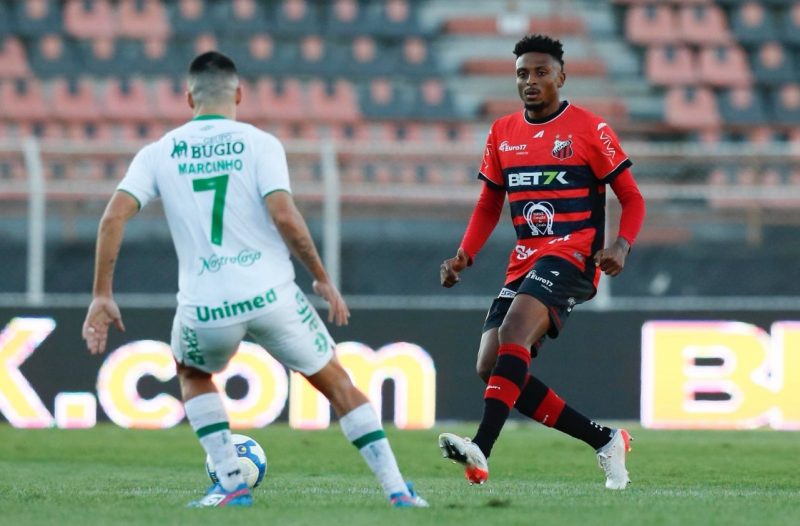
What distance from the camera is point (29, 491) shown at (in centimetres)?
653

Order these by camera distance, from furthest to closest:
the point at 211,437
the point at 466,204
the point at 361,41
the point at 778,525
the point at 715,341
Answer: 1. the point at 361,41
2. the point at 466,204
3. the point at 715,341
4. the point at 211,437
5. the point at 778,525

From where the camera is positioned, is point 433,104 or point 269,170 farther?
point 433,104

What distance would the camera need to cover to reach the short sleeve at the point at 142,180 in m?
5.12

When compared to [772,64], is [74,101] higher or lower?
lower

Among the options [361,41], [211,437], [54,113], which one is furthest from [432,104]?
[211,437]

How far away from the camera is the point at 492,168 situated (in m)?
6.79

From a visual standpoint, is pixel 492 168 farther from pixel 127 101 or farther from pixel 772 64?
pixel 772 64

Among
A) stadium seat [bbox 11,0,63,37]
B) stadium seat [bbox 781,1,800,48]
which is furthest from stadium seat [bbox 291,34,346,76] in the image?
stadium seat [bbox 781,1,800,48]

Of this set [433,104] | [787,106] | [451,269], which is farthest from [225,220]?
[787,106]

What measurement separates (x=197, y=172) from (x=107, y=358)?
7.25 meters

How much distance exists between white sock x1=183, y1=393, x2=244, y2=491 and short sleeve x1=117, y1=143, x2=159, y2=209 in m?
0.77

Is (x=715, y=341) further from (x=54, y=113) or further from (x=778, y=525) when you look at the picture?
(x=54, y=113)

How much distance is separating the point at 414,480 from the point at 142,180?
10.2 ft

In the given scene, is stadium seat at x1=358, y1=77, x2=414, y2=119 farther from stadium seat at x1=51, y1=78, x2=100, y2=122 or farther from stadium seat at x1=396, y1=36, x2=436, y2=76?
stadium seat at x1=51, y1=78, x2=100, y2=122
